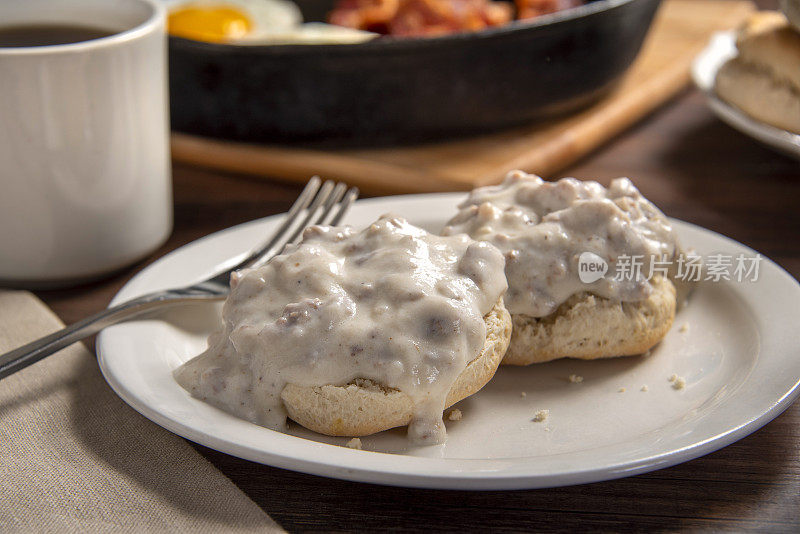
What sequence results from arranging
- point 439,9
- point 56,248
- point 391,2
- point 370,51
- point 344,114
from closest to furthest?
point 56,248
point 370,51
point 344,114
point 439,9
point 391,2

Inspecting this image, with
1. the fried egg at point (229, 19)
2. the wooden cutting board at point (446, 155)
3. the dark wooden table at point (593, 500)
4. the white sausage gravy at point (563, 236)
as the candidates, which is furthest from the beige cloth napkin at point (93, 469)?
the fried egg at point (229, 19)

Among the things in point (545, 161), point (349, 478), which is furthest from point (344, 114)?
point (349, 478)

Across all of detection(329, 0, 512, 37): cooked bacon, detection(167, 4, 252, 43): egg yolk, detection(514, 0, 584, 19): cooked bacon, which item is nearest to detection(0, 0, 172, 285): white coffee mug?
detection(167, 4, 252, 43): egg yolk

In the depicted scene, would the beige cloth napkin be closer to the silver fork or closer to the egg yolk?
the silver fork

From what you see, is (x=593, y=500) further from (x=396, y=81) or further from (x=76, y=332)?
(x=396, y=81)

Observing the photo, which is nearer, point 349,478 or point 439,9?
point 349,478

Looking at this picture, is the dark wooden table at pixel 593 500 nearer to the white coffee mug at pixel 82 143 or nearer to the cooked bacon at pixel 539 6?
the white coffee mug at pixel 82 143

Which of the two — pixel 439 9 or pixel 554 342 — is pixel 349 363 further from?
pixel 439 9
